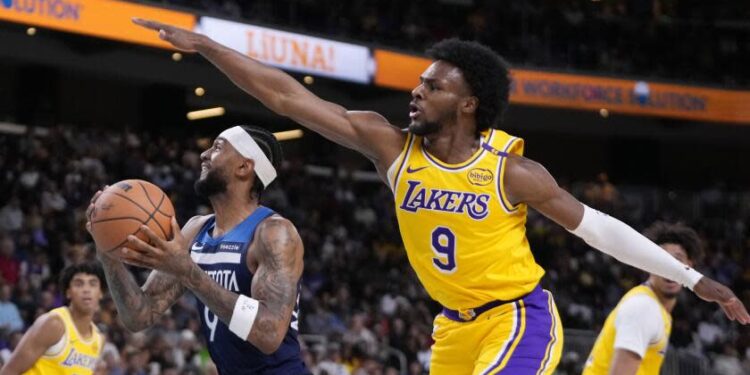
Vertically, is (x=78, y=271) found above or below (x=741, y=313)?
below

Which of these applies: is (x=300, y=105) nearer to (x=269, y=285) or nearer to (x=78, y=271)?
(x=269, y=285)

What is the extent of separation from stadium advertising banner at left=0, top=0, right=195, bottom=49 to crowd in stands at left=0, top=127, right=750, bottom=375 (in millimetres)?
1514

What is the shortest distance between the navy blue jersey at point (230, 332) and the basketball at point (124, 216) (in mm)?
481

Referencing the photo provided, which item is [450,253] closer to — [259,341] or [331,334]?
[259,341]

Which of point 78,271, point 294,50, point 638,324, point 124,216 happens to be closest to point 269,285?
point 124,216

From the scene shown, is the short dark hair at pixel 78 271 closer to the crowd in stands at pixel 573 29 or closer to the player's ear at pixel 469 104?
the player's ear at pixel 469 104

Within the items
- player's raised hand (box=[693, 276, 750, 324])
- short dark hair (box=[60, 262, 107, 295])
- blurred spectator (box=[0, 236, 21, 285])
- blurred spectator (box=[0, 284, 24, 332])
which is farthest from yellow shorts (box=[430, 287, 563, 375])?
blurred spectator (box=[0, 236, 21, 285])

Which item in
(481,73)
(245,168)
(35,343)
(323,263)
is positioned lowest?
(323,263)

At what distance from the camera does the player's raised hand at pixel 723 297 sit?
18.7ft

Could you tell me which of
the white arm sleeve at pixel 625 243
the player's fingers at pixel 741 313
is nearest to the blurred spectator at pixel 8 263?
the white arm sleeve at pixel 625 243

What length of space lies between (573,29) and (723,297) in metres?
21.1

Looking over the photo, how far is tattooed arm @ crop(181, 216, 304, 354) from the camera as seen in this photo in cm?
477

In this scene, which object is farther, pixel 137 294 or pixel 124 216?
pixel 137 294

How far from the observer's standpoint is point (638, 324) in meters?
6.62
